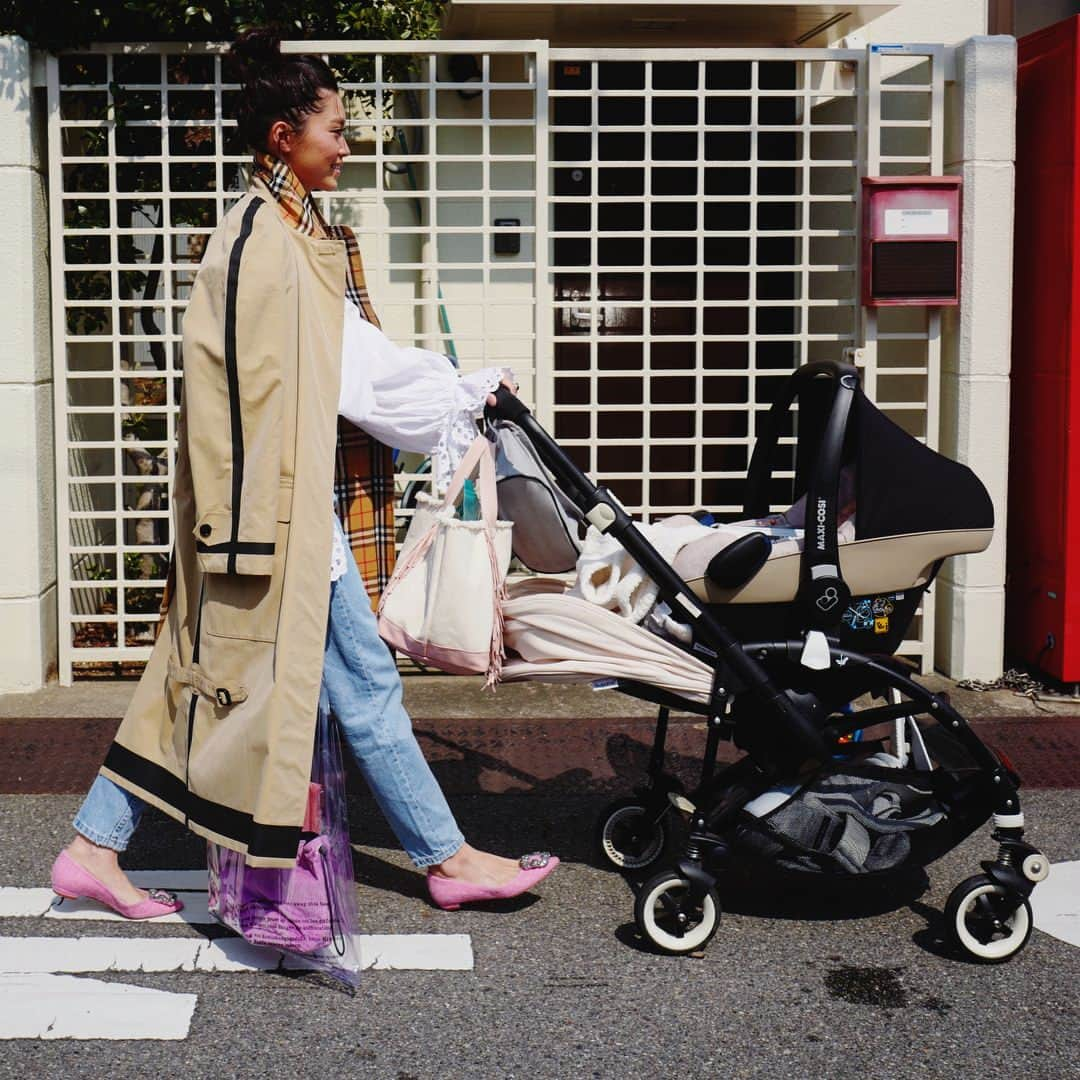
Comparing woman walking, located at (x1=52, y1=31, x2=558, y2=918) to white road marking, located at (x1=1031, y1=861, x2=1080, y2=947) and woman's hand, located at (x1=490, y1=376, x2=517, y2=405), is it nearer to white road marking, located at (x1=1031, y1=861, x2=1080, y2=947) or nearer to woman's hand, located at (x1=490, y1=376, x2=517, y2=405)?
woman's hand, located at (x1=490, y1=376, x2=517, y2=405)

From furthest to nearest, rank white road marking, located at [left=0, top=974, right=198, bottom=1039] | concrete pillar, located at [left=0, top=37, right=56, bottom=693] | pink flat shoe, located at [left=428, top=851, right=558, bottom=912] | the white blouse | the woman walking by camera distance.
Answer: concrete pillar, located at [left=0, top=37, right=56, bottom=693], pink flat shoe, located at [left=428, top=851, right=558, bottom=912], the white blouse, the woman walking, white road marking, located at [left=0, top=974, right=198, bottom=1039]

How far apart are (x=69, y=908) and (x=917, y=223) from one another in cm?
420

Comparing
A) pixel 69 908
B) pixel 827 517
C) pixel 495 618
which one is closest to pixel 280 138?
pixel 495 618

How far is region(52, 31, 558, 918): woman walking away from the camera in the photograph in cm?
356

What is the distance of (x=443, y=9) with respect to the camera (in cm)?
704

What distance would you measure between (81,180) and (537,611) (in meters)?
3.78

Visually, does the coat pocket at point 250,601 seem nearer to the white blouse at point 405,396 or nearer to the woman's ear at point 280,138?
the white blouse at point 405,396

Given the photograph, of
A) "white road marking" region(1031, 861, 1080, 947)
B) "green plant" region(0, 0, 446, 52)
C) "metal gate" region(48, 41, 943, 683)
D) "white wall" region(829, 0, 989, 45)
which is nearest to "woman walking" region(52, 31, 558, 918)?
"white road marking" region(1031, 861, 1080, 947)

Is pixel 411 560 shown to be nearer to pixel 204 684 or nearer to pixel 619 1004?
pixel 204 684

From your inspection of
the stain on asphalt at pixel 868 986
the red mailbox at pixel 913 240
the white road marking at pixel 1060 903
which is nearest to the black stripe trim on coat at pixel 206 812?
the stain on asphalt at pixel 868 986

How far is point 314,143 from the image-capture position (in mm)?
3848

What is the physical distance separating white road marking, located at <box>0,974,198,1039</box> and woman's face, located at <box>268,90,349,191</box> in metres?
1.97

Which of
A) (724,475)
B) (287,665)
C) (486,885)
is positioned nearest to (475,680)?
(724,475)

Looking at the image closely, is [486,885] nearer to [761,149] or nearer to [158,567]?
[158,567]
